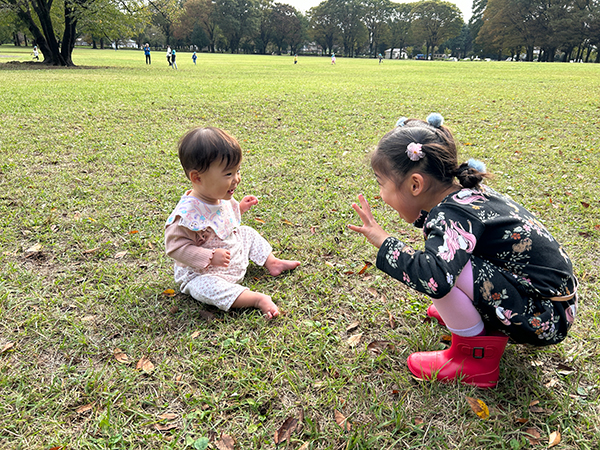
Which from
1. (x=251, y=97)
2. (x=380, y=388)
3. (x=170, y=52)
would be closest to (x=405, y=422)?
(x=380, y=388)

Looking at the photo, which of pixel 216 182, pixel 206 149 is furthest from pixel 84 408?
pixel 206 149

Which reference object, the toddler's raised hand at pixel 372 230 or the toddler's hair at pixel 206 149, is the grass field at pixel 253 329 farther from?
the toddler's hair at pixel 206 149

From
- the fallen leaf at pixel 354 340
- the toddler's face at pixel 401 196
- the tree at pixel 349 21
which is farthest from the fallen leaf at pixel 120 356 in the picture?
the tree at pixel 349 21

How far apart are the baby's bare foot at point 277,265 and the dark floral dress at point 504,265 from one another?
133 cm

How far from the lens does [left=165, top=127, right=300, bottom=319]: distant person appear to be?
2422 millimetres

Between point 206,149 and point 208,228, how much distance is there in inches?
21.5

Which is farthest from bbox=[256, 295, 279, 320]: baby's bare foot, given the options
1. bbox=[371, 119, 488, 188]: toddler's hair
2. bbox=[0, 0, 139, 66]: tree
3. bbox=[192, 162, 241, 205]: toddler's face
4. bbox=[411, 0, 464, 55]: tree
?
bbox=[411, 0, 464, 55]: tree

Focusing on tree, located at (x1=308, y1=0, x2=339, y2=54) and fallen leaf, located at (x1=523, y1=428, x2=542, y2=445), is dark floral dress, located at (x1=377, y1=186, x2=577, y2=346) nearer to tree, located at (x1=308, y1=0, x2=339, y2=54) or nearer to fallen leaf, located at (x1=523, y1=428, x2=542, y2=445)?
fallen leaf, located at (x1=523, y1=428, x2=542, y2=445)

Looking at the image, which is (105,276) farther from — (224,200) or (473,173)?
(473,173)

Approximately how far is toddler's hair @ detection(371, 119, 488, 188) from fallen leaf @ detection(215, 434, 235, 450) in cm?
146

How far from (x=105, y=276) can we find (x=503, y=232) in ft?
8.96

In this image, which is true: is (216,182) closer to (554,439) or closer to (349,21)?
(554,439)

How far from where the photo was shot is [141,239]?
347 centimetres

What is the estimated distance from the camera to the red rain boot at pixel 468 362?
1.88 m
